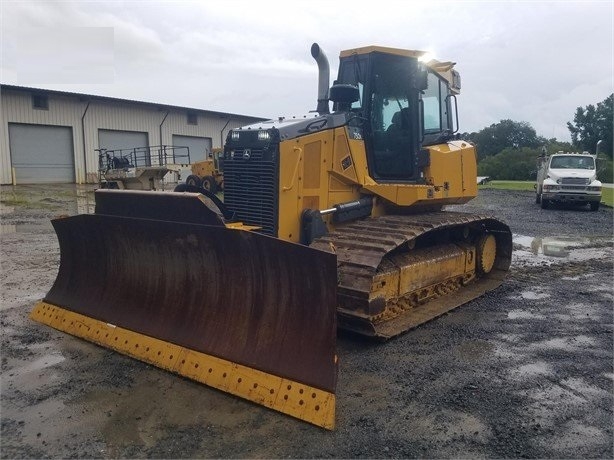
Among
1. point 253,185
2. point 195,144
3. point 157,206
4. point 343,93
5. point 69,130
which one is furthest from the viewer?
point 195,144

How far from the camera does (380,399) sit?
386cm

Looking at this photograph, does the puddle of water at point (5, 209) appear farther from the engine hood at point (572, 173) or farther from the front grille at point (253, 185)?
the engine hood at point (572, 173)

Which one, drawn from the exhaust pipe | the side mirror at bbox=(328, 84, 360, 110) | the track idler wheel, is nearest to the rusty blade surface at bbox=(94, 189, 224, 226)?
the side mirror at bbox=(328, 84, 360, 110)

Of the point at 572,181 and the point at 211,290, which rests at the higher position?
the point at 572,181

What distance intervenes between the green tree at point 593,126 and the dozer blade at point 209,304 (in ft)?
199

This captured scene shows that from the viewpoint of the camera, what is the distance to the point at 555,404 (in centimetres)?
383

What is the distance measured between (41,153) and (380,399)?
26.3 meters

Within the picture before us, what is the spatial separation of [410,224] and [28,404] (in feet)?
13.2

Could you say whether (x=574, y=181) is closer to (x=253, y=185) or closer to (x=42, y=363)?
(x=253, y=185)

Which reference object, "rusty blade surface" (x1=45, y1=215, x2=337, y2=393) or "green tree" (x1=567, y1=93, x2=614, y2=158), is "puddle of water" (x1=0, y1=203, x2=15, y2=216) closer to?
"rusty blade surface" (x1=45, y1=215, x2=337, y2=393)

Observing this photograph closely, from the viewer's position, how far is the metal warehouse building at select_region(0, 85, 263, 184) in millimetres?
24609

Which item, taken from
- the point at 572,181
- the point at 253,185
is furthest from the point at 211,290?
the point at 572,181

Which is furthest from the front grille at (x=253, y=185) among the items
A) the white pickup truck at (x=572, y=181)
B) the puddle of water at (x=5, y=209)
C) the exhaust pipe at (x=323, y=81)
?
the white pickup truck at (x=572, y=181)

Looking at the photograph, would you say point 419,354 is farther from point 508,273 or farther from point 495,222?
point 508,273
